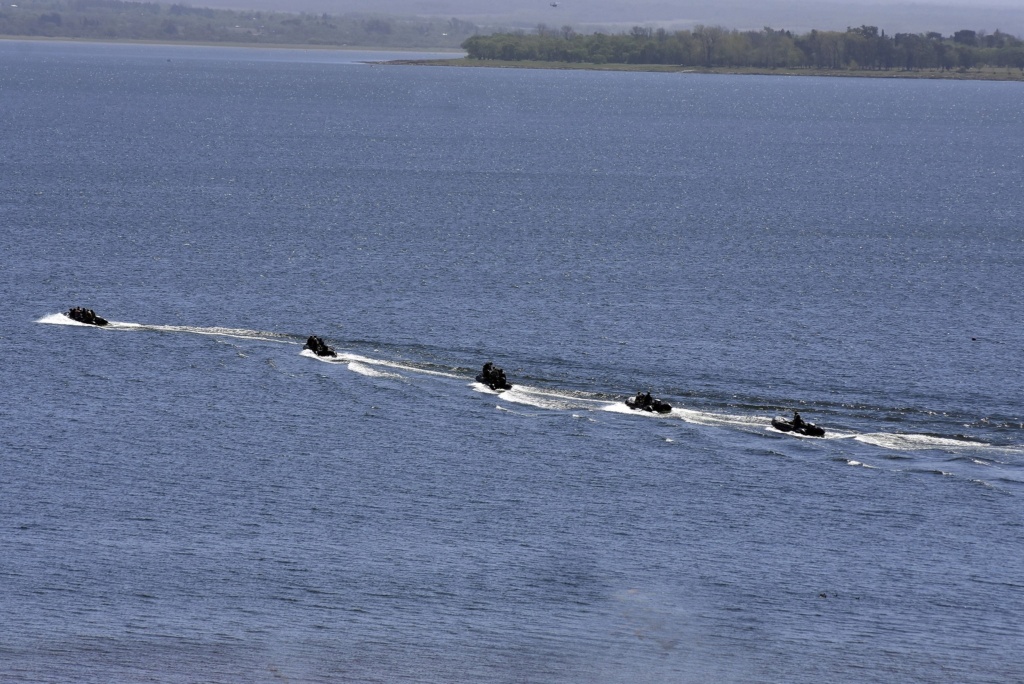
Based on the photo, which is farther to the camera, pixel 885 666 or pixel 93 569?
pixel 93 569

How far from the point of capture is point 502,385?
9300cm

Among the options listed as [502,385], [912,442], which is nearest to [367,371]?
[502,385]

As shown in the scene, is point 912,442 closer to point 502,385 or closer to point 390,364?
point 502,385

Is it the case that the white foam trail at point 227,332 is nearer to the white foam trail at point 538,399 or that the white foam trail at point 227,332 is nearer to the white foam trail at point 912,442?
the white foam trail at point 538,399

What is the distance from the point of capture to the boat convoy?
83.8 m

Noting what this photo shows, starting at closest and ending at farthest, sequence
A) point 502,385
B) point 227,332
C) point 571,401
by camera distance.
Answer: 1. point 571,401
2. point 502,385
3. point 227,332

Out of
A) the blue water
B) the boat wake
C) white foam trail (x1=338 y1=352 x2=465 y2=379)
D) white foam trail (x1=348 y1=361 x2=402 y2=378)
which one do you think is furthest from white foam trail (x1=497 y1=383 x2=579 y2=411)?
white foam trail (x1=348 y1=361 x2=402 y2=378)

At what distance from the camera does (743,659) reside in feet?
191

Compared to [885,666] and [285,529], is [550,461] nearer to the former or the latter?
[285,529]

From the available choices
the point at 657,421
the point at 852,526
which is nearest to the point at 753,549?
the point at 852,526

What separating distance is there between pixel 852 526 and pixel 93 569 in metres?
36.9

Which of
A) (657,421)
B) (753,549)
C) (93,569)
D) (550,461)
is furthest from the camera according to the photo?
(657,421)

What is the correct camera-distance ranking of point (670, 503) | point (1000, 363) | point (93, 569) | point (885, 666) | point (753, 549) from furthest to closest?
point (1000, 363) → point (670, 503) → point (753, 549) → point (93, 569) → point (885, 666)

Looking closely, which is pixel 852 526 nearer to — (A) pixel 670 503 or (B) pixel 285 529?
(A) pixel 670 503
